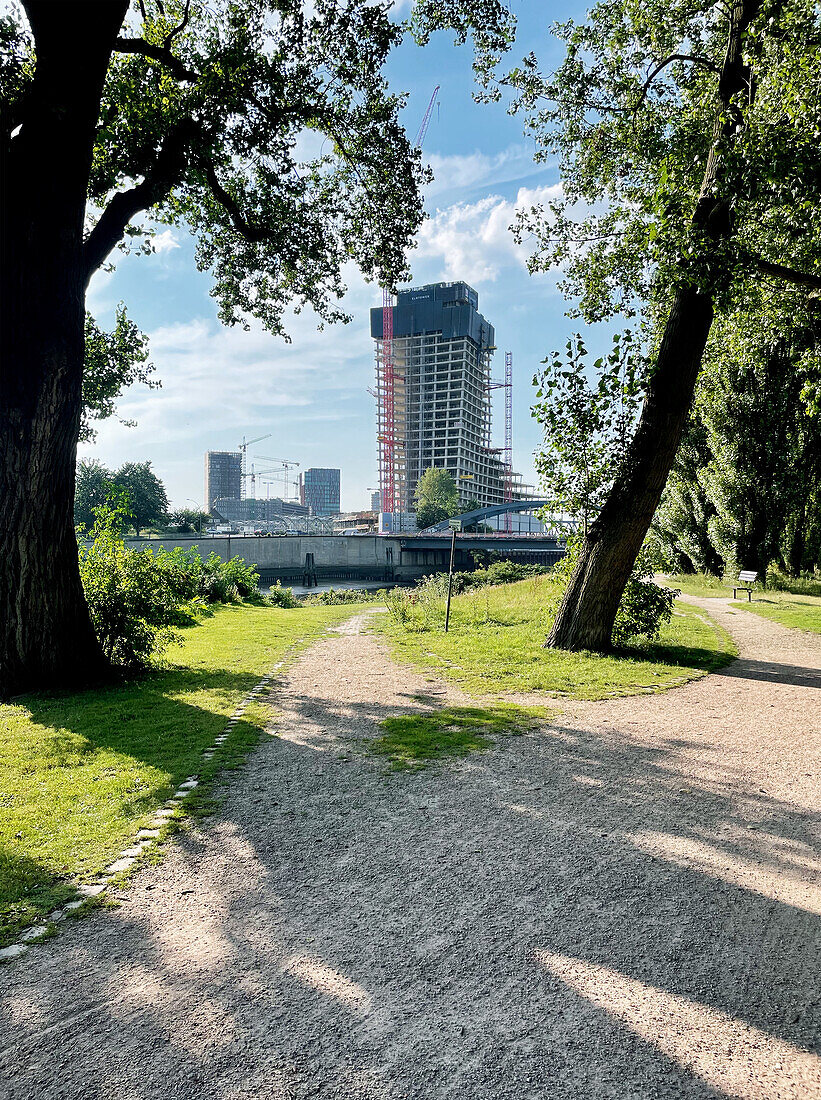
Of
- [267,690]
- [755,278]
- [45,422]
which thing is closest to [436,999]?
[267,690]

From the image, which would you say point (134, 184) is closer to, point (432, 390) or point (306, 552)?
point (306, 552)

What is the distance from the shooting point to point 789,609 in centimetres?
1697

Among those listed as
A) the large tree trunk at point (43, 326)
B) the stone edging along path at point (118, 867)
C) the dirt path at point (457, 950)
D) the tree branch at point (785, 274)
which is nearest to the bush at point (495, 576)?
the tree branch at point (785, 274)

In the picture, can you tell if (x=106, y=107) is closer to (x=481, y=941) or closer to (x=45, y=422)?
(x=45, y=422)

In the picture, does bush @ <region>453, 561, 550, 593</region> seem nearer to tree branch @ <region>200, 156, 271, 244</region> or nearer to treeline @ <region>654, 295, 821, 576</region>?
treeline @ <region>654, 295, 821, 576</region>

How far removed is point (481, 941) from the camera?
9.39 feet

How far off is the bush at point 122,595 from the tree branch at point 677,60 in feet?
38.9

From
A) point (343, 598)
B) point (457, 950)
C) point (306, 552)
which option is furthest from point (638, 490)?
point (306, 552)

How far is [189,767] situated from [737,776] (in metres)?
4.53

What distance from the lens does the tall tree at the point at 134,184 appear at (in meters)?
7.66

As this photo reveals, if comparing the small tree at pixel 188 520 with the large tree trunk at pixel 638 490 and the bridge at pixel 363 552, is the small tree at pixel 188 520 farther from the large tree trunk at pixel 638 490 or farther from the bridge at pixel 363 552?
the large tree trunk at pixel 638 490

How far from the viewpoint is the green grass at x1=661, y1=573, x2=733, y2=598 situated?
2277 cm

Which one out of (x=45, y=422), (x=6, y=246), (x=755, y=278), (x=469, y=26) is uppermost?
(x=469, y=26)

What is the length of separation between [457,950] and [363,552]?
63.1 meters
